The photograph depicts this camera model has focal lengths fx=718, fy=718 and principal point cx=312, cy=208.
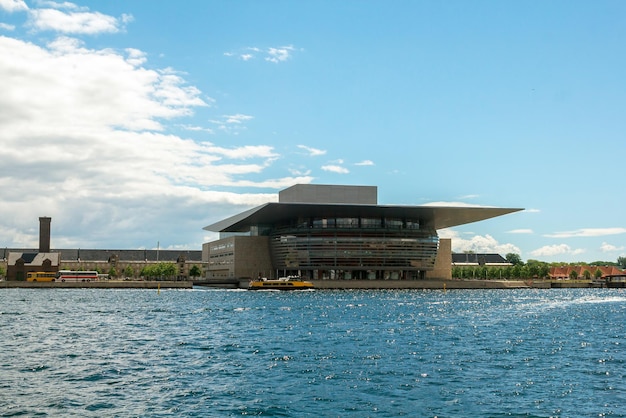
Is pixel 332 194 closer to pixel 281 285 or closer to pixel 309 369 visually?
pixel 281 285

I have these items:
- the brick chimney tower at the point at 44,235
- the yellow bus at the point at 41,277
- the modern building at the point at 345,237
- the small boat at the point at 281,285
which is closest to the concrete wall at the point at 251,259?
the modern building at the point at 345,237

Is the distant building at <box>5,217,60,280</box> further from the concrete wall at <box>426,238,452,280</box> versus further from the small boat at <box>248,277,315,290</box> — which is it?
the concrete wall at <box>426,238,452,280</box>

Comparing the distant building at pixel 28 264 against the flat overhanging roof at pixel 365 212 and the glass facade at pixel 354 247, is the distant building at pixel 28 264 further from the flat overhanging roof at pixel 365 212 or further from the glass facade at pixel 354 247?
the glass facade at pixel 354 247

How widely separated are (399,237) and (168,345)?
94920 mm

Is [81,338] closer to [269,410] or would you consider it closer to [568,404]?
[269,410]

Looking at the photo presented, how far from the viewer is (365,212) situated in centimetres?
12150

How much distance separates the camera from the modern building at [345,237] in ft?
398

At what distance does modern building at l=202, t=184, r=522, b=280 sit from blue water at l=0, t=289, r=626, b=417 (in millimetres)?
74990

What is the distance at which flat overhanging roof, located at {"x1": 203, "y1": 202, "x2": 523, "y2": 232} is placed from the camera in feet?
377

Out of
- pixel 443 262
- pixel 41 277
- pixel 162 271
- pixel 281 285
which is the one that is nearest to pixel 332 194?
pixel 281 285

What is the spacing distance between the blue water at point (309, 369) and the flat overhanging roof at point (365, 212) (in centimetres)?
6832

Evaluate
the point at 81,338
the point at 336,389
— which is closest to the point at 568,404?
the point at 336,389

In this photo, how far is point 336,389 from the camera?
21953 millimetres

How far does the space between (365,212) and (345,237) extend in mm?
5875
